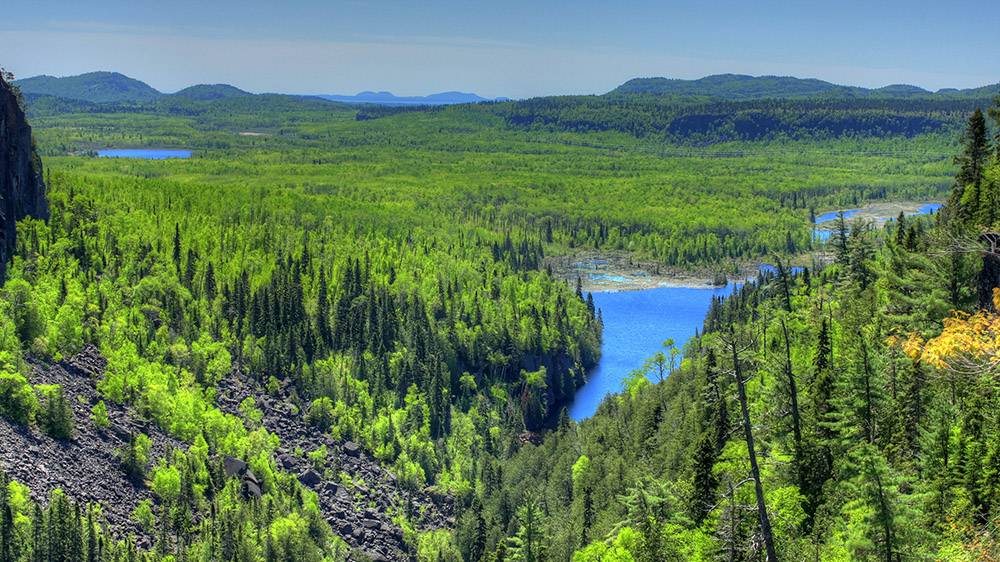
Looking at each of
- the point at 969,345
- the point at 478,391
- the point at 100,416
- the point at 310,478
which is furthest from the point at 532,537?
the point at 478,391

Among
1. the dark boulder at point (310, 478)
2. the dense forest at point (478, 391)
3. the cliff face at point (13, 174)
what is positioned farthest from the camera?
the cliff face at point (13, 174)

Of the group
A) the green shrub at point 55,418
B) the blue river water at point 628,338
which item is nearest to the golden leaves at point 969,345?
the green shrub at point 55,418

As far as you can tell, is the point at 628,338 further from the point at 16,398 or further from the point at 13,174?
the point at 16,398

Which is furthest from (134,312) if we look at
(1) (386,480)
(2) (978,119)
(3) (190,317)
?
(2) (978,119)

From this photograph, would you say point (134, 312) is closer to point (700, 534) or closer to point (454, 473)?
point (454, 473)

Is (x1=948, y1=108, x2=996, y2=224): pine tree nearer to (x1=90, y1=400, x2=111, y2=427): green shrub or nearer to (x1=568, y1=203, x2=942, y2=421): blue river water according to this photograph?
(x1=90, y1=400, x2=111, y2=427): green shrub

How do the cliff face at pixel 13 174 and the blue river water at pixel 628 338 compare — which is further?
the blue river water at pixel 628 338

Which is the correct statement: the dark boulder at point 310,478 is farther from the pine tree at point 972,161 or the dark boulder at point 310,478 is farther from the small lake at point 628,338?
the pine tree at point 972,161

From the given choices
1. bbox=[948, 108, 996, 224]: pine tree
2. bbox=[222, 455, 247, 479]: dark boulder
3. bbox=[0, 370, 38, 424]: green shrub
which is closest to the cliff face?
bbox=[0, 370, 38, 424]: green shrub
